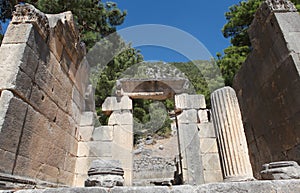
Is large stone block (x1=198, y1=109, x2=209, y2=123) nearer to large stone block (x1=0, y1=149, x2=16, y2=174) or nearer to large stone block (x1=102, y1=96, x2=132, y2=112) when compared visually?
large stone block (x1=102, y1=96, x2=132, y2=112)

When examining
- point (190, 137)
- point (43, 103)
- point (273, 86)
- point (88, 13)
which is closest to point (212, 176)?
point (190, 137)

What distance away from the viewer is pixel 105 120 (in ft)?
32.6

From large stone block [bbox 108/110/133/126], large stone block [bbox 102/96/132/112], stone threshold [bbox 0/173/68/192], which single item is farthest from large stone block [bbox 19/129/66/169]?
large stone block [bbox 102/96/132/112]

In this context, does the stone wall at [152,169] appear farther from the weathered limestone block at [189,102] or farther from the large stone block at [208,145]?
the weathered limestone block at [189,102]

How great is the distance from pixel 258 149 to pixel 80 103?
5298 mm

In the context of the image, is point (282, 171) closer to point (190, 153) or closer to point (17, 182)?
point (190, 153)

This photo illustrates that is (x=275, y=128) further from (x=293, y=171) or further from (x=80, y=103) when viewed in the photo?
(x=80, y=103)

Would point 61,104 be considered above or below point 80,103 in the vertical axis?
below

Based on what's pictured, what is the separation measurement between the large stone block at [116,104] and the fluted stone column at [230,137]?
2824mm

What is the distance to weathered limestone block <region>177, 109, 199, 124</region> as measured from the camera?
23.1ft

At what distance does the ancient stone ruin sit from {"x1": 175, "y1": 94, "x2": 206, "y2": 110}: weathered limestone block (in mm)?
34

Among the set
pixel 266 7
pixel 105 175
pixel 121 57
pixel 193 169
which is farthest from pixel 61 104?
pixel 121 57

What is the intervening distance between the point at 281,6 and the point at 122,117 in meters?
5.16

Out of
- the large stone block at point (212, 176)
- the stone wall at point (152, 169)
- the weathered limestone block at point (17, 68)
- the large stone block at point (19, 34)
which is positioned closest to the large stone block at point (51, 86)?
the weathered limestone block at point (17, 68)
